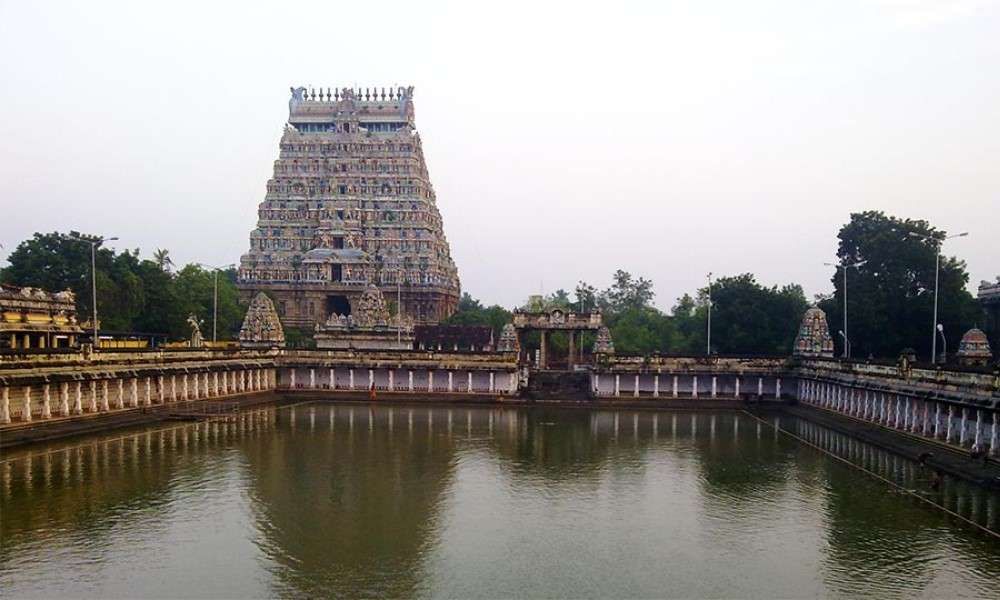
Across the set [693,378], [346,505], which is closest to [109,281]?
[693,378]

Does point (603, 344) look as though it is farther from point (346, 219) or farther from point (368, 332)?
point (346, 219)

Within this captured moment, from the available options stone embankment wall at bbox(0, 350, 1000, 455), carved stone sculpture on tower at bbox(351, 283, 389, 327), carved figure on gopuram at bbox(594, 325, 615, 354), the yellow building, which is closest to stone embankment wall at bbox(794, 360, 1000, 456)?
stone embankment wall at bbox(0, 350, 1000, 455)

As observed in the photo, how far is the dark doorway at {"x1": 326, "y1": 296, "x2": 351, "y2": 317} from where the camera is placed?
98688 mm

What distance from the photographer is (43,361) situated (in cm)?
3950

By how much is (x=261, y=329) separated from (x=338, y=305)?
115ft

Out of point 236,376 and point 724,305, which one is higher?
point 724,305

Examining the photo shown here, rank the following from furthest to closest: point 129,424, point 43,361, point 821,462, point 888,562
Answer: point 129,424
point 43,361
point 821,462
point 888,562

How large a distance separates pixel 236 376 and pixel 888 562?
4616 centimetres

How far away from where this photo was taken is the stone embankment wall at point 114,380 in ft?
124

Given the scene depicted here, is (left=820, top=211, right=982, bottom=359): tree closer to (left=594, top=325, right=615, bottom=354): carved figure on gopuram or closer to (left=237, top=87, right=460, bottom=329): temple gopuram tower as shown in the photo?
(left=594, top=325, right=615, bottom=354): carved figure on gopuram

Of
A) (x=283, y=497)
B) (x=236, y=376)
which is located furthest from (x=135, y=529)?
(x=236, y=376)

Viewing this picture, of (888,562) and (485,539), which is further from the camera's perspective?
(485,539)

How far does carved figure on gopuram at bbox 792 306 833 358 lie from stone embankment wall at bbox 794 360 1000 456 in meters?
4.74

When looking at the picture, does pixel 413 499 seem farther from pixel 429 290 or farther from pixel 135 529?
pixel 429 290
